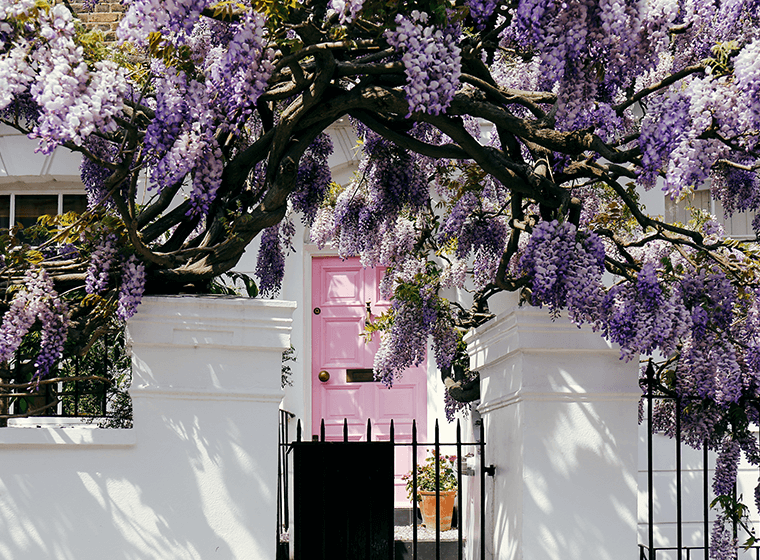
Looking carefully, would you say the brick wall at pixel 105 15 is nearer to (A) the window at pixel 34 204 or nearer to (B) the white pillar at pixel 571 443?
(A) the window at pixel 34 204

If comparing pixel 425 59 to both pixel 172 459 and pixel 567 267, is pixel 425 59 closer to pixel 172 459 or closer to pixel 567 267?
pixel 567 267

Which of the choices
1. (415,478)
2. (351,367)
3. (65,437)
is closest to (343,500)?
(415,478)

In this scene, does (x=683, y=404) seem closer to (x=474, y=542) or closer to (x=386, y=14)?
(x=474, y=542)

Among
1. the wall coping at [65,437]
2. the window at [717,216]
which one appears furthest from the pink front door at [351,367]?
the wall coping at [65,437]

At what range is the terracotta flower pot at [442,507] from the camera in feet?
22.7

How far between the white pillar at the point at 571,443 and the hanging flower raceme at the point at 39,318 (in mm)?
1996

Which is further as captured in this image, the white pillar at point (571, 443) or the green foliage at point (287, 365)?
the green foliage at point (287, 365)

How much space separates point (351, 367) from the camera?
26.3 ft

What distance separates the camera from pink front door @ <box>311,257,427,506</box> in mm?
7938

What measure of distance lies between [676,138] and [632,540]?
187cm

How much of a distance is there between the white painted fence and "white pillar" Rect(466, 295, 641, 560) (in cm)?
113

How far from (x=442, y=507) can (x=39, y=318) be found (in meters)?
4.67

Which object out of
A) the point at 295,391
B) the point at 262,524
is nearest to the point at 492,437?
the point at 262,524

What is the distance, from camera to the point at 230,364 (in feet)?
11.3
